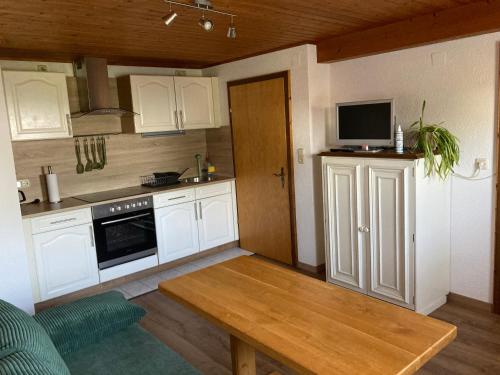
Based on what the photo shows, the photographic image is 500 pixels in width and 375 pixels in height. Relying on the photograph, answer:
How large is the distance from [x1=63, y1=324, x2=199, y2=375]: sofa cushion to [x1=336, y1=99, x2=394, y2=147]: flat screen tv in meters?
2.26

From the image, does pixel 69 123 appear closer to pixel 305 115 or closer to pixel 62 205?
pixel 62 205

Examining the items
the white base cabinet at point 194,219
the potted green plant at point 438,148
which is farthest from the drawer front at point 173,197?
the potted green plant at point 438,148

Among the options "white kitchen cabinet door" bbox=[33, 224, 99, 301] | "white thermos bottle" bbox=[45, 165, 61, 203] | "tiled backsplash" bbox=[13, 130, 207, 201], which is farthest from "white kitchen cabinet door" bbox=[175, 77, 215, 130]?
"white kitchen cabinet door" bbox=[33, 224, 99, 301]

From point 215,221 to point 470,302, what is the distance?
2.68m

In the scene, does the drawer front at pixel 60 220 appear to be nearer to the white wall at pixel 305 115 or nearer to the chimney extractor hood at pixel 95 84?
the chimney extractor hood at pixel 95 84

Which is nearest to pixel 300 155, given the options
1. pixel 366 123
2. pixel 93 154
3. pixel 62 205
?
pixel 366 123

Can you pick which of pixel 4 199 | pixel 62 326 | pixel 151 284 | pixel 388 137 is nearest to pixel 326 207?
pixel 388 137

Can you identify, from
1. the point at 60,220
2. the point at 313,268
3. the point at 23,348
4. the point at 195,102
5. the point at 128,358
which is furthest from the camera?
the point at 195,102

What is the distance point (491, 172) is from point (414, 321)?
184 centimetres

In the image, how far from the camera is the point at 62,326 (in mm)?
2076

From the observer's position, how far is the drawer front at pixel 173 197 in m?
4.30

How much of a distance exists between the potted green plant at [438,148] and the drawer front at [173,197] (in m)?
2.39

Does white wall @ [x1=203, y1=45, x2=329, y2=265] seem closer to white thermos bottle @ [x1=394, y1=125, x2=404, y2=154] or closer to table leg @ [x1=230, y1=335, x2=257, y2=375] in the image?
white thermos bottle @ [x1=394, y1=125, x2=404, y2=154]

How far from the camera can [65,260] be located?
372cm
